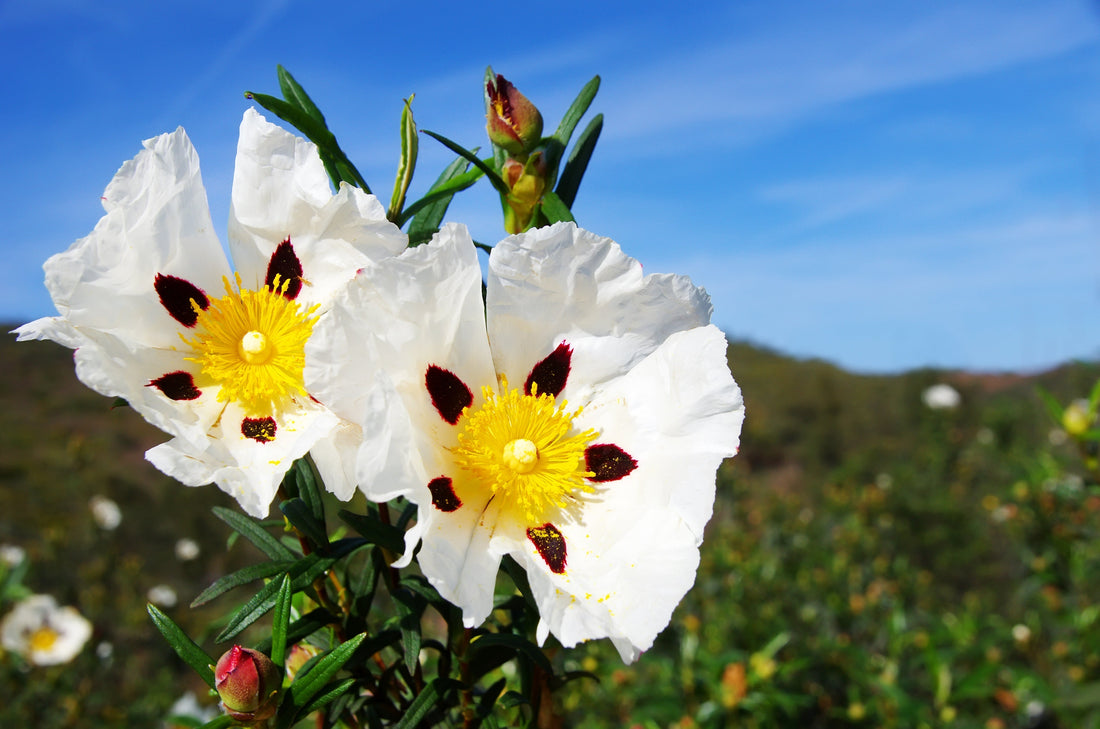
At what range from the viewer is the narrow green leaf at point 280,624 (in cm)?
106

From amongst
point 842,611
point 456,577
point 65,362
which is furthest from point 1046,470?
point 65,362

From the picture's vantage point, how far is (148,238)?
1.21m

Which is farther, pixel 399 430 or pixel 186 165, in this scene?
pixel 186 165

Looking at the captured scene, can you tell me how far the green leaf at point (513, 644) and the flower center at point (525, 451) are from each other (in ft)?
0.57

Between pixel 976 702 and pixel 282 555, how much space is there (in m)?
5.42

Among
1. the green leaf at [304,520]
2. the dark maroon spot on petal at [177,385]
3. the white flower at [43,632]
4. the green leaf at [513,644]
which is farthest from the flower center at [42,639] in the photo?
the green leaf at [513,644]

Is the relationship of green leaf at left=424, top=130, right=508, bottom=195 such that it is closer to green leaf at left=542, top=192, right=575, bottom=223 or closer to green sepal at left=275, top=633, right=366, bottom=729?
green leaf at left=542, top=192, right=575, bottom=223

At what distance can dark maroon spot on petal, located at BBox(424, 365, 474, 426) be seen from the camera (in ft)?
3.97

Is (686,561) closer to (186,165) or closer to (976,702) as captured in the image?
(186,165)

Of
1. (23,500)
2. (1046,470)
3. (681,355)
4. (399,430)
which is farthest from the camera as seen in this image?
(23,500)

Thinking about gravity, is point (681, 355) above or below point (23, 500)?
above

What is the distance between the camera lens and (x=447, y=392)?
1.25 meters

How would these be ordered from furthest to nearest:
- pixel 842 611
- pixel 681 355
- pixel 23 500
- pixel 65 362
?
pixel 65 362
pixel 23 500
pixel 842 611
pixel 681 355

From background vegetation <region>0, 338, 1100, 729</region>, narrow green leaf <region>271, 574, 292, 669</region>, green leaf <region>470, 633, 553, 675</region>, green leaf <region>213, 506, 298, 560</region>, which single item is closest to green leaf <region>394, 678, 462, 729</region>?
green leaf <region>470, 633, 553, 675</region>
